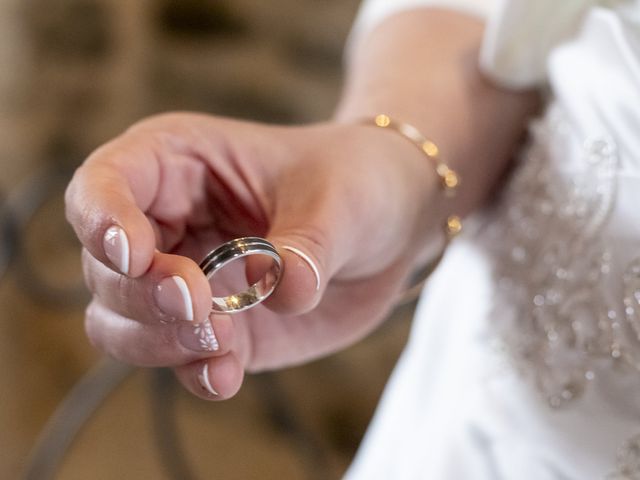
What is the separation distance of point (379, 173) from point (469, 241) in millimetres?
141

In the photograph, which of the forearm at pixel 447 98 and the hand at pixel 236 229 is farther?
the forearm at pixel 447 98

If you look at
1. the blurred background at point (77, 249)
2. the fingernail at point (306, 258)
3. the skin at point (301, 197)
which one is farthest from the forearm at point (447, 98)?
the blurred background at point (77, 249)

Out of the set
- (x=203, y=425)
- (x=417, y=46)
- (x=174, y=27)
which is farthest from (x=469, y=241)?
(x=174, y=27)

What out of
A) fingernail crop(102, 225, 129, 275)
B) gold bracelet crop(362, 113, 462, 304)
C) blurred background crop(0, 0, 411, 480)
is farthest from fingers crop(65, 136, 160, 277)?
blurred background crop(0, 0, 411, 480)

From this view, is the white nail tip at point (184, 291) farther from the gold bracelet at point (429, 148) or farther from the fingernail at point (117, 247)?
the gold bracelet at point (429, 148)

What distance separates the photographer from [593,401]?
0.39 m

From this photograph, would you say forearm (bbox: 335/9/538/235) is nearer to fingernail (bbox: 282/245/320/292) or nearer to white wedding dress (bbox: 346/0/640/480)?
white wedding dress (bbox: 346/0/640/480)

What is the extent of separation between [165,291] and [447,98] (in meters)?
0.29

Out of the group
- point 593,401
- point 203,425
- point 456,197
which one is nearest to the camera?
point 593,401

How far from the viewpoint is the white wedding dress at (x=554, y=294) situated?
380mm

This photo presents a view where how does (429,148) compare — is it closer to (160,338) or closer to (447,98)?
(447,98)

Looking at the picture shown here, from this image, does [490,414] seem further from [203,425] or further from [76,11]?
[76,11]

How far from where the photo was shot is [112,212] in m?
0.29

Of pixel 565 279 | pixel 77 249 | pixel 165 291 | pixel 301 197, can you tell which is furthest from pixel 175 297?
pixel 77 249
